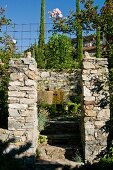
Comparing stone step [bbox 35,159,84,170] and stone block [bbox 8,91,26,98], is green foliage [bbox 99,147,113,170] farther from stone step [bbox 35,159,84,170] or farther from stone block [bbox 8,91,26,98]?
stone block [bbox 8,91,26,98]

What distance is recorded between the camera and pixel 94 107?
8633 millimetres

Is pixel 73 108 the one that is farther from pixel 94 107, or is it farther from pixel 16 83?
pixel 16 83

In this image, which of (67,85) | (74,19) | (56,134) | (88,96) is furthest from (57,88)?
(88,96)

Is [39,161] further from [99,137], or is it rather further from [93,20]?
[93,20]

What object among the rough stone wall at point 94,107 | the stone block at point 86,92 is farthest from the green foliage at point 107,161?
the stone block at point 86,92

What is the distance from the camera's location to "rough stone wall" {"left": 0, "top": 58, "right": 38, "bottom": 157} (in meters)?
8.34

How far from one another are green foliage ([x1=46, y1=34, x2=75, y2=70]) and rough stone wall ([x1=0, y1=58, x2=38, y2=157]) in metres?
6.80

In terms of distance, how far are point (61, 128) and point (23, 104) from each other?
1839 mm

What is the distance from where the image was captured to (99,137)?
8570mm

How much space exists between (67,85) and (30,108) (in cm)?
533

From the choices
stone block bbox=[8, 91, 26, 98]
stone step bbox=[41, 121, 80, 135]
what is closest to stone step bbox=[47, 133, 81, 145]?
stone step bbox=[41, 121, 80, 135]

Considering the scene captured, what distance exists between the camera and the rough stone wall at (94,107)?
8.54 metres

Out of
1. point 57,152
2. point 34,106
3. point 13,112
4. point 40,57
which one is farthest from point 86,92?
point 40,57

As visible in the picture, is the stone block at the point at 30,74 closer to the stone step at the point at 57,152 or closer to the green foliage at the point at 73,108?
the stone step at the point at 57,152
